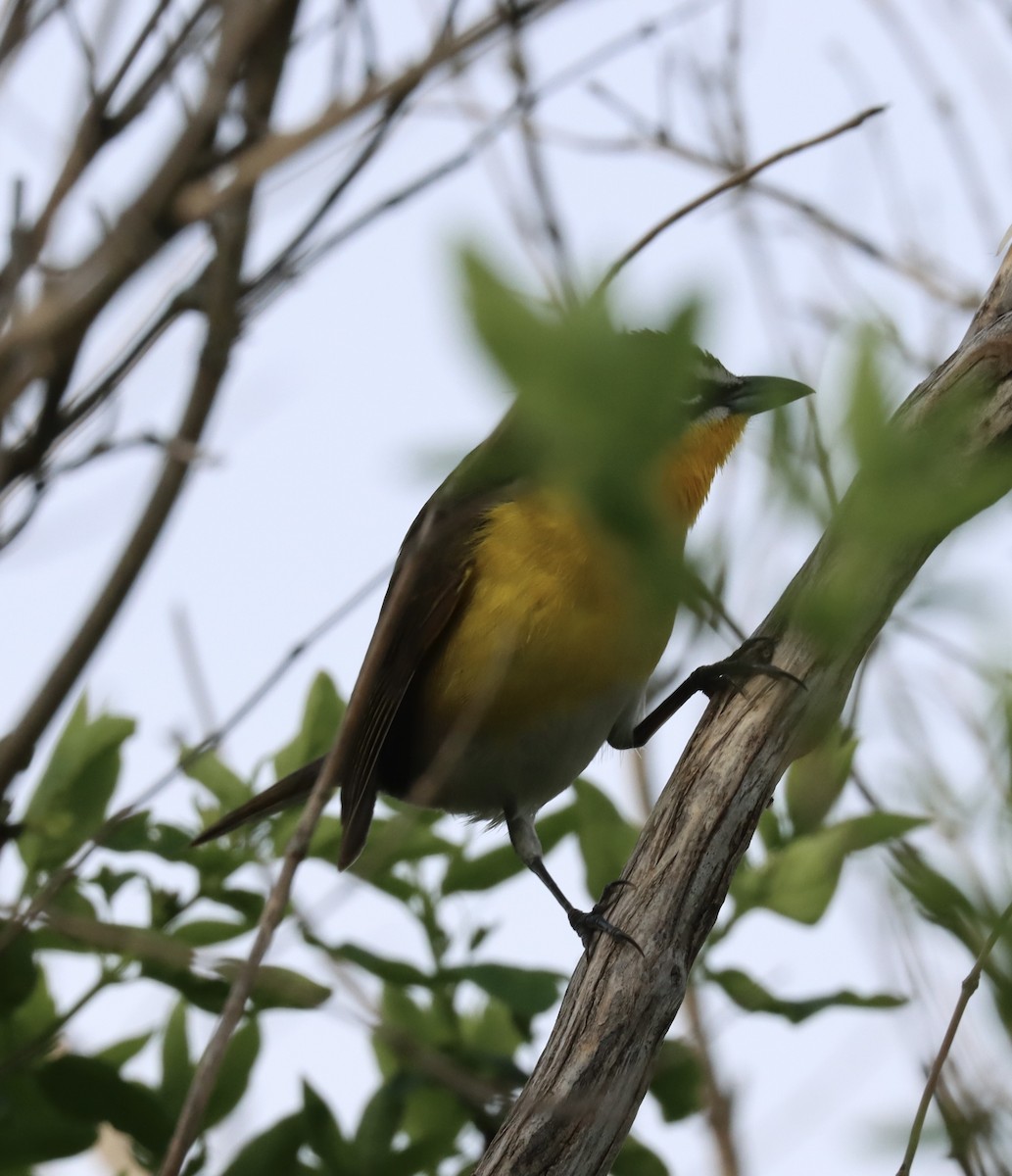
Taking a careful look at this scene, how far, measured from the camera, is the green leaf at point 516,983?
106 inches

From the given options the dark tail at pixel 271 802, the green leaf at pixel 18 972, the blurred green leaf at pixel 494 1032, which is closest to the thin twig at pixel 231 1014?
the green leaf at pixel 18 972

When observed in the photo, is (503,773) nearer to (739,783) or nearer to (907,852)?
(739,783)

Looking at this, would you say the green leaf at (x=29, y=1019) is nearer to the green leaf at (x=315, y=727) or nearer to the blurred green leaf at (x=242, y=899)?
the blurred green leaf at (x=242, y=899)

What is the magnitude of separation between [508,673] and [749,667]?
1210 millimetres

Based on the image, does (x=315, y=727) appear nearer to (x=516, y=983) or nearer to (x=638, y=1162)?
(x=516, y=983)

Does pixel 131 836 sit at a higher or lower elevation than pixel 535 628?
lower

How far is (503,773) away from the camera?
3789 mm

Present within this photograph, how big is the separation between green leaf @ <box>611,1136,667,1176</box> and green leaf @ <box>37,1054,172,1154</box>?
2.70 ft

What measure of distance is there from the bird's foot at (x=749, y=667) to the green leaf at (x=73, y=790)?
42.2 inches

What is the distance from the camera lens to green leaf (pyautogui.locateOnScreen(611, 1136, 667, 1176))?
264 cm

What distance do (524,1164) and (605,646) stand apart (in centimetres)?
123

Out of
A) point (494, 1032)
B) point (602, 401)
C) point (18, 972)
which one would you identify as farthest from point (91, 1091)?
point (602, 401)

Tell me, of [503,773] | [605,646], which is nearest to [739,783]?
[605,646]

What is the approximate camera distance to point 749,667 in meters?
2.31
